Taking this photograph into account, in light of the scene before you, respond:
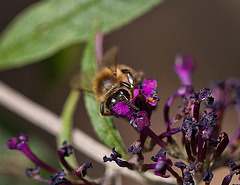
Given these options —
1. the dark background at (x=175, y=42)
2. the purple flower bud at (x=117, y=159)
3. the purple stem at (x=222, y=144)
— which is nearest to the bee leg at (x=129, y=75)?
the purple flower bud at (x=117, y=159)

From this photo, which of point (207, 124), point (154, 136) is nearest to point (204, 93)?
point (207, 124)

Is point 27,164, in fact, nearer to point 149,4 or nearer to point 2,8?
point 149,4

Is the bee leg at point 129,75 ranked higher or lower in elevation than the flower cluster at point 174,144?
higher

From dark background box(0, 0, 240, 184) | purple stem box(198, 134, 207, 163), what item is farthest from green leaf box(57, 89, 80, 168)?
dark background box(0, 0, 240, 184)

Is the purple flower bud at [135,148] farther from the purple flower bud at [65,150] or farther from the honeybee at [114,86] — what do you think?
the purple flower bud at [65,150]

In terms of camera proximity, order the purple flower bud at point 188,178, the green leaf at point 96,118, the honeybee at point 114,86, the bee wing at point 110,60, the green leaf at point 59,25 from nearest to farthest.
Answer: the purple flower bud at point 188,178 < the honeybee at point 114,86 < the green leaf at point 96,118 < the bee wing at point 110,60 < the green leaf at point 59,25

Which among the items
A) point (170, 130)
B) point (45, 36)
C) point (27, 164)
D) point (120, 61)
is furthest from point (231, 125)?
point (170, 130)

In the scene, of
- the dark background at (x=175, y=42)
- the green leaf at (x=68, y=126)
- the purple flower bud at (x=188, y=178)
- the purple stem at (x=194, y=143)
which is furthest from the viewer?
the dark background at (x=175, y=42)
